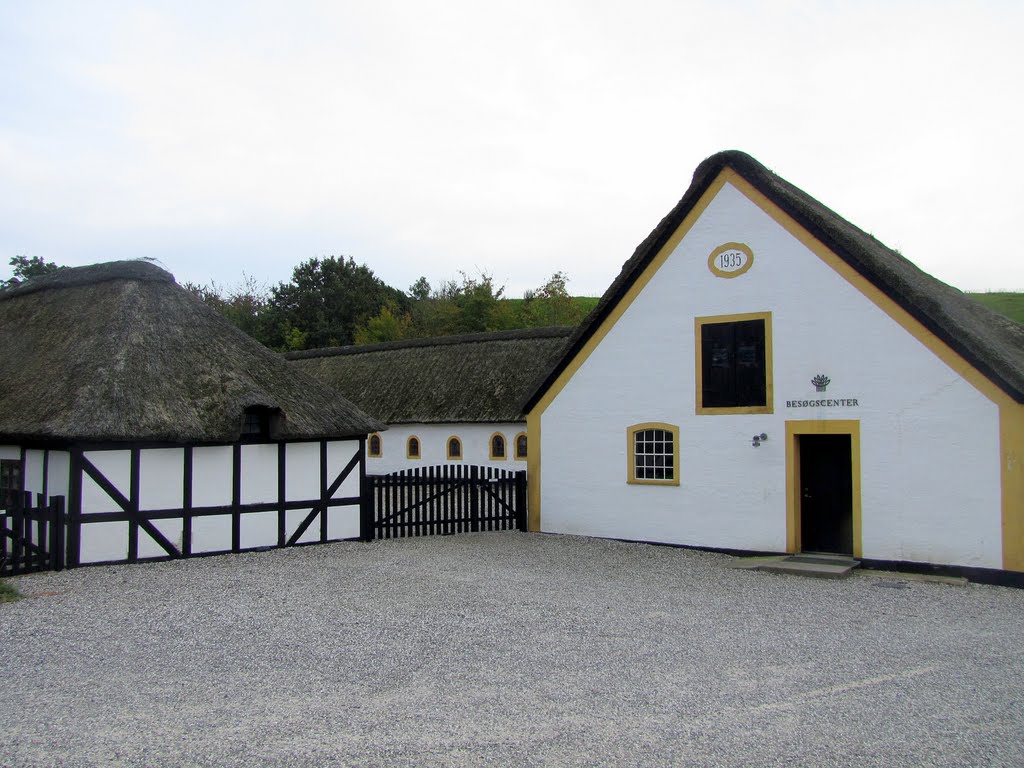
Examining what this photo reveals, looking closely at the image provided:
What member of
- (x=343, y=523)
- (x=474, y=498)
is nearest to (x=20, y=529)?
(x=343, y=523)

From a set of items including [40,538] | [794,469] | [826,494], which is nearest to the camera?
[40,538]

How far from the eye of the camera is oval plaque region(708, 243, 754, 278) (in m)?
15.2

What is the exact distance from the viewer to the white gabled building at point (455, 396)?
29.6 m

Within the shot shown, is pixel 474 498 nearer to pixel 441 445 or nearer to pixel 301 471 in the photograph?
pixel 301 471

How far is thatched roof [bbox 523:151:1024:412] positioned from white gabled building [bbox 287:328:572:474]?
11.3m

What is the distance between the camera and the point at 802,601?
11.3 metres

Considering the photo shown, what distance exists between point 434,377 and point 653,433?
17.5m

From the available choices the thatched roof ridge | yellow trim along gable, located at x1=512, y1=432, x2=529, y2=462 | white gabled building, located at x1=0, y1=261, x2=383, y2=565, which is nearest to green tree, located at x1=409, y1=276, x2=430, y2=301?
the thatched roof ridge

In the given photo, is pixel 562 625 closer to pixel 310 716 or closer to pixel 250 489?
pixel 310 716

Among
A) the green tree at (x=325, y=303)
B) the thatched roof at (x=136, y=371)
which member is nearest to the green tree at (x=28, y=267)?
the green tree at (x=325, y=303)

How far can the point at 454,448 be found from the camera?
101 feet

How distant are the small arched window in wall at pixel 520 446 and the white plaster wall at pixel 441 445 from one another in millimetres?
133

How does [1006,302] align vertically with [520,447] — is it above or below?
above

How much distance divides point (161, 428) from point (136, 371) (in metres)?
1.52
